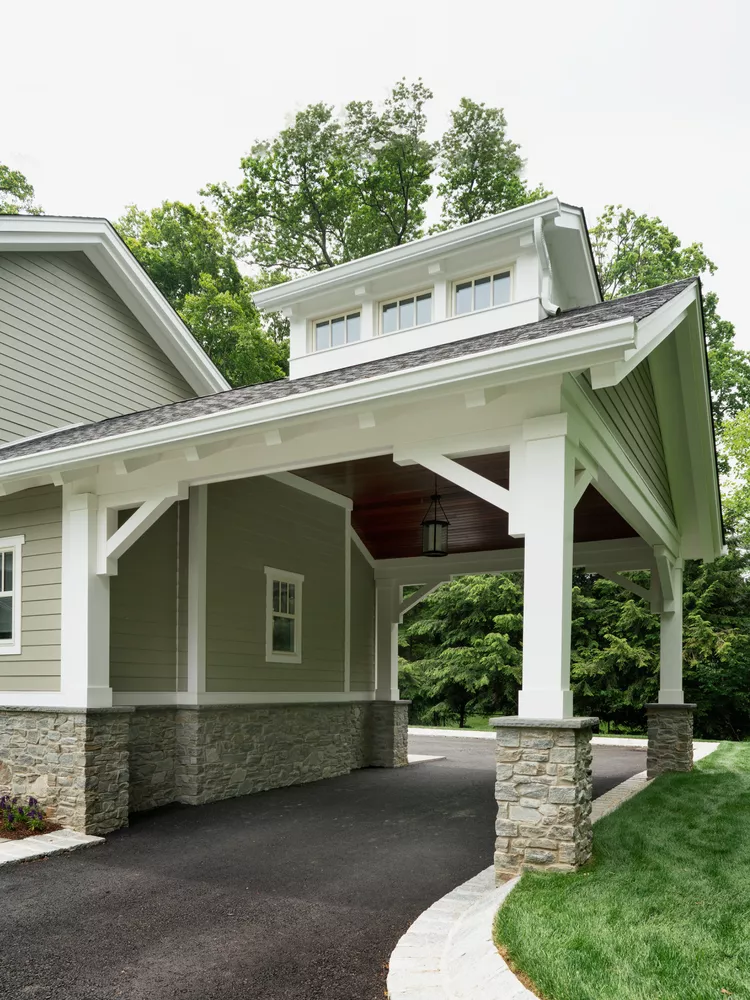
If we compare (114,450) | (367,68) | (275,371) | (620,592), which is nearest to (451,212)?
(367,68)

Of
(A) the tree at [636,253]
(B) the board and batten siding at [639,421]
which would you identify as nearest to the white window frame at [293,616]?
(B) the board and batten siding at [639,421]

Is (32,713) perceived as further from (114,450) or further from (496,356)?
(496,356)

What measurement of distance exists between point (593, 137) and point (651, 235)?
6177 millimetres

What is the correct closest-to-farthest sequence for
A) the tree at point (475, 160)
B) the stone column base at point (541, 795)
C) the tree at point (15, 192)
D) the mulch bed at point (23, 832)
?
the stone column base at point (541, 795), the mulch bed at point (23, 832), the tree at point (15, 192), the tree at point (475, 160)

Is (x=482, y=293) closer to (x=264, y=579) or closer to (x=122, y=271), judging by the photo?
(x=264, y=579)

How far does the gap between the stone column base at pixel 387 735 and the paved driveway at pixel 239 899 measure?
3367 millimetres

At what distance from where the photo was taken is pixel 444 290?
10859 mm

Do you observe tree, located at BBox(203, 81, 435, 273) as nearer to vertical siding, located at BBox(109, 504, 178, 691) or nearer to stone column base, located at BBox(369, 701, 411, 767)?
stone column base, located at BBox(369, 701, 411, 767)

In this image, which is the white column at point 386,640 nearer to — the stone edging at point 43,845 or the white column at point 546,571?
the stone edging at point 43,845

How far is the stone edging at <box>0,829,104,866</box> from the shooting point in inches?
245

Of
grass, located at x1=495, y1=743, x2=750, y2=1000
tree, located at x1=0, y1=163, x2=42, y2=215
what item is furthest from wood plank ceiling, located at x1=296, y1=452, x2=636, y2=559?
tree, located at x1=0, y1=163, x2=42, y2=215

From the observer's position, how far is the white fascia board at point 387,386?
4828 mm

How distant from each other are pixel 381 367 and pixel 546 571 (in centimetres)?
235

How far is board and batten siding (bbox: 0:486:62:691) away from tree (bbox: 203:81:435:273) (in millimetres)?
18962
